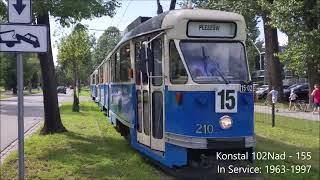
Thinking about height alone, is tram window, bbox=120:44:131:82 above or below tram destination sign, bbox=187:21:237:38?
below

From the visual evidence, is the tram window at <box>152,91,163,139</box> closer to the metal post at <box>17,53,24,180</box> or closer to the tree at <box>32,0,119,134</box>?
the metal post at <box>17,53,24,180</box>

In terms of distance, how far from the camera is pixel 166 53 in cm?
1023

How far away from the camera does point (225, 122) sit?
9.62 m

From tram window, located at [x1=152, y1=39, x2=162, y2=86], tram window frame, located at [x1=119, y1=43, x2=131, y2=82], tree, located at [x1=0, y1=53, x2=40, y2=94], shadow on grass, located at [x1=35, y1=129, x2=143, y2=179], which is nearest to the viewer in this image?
tram window, located at [x1=152, y1=39, x2=162, y2=86]

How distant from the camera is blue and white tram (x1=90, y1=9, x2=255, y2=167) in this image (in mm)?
9617

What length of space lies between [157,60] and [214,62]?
1.31 m

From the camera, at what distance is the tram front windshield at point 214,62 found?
9859mm

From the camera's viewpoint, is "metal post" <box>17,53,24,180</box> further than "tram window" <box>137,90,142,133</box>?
No

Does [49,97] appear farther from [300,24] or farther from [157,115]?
[300,24]

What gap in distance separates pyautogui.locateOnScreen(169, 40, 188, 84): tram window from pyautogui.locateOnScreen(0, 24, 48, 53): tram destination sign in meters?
3.23

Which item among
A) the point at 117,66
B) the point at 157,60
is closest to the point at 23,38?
the point at 157,60

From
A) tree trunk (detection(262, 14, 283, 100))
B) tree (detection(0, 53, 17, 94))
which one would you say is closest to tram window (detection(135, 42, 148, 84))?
tree trunk (detection(262, 14, 283, 100))

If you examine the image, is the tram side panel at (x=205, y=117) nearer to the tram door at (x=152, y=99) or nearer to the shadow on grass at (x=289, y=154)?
the tram door at (x=152, y=99)

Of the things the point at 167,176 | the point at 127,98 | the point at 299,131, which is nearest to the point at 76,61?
the point at 299,131
